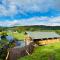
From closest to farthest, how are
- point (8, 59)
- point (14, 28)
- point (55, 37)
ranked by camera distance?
point (8, 59) < point (55, 37) < point (14, 28)

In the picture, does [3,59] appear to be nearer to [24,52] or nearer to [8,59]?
[8,59]

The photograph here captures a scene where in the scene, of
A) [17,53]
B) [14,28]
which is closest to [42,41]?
[17,53]

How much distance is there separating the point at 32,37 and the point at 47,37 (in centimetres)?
329

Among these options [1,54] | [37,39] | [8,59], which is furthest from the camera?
[37,39]

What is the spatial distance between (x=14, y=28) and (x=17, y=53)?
55.9 meters

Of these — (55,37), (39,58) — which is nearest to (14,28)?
(55,37)

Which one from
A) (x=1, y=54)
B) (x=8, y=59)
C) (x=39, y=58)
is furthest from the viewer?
(x=39, y=58)

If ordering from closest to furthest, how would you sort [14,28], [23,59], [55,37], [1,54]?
[1,54]
[23,59]
[55,37]
[14,28]

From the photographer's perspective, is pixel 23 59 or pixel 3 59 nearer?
pixel 3 59

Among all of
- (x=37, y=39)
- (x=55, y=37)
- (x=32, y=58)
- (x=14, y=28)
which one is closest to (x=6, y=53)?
(x=32, y=58)

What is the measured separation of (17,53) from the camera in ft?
58.4

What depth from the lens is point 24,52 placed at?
1942cm

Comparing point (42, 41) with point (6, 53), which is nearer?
point (6, 53)

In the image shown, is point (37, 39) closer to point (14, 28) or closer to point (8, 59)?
point (8, 59)
